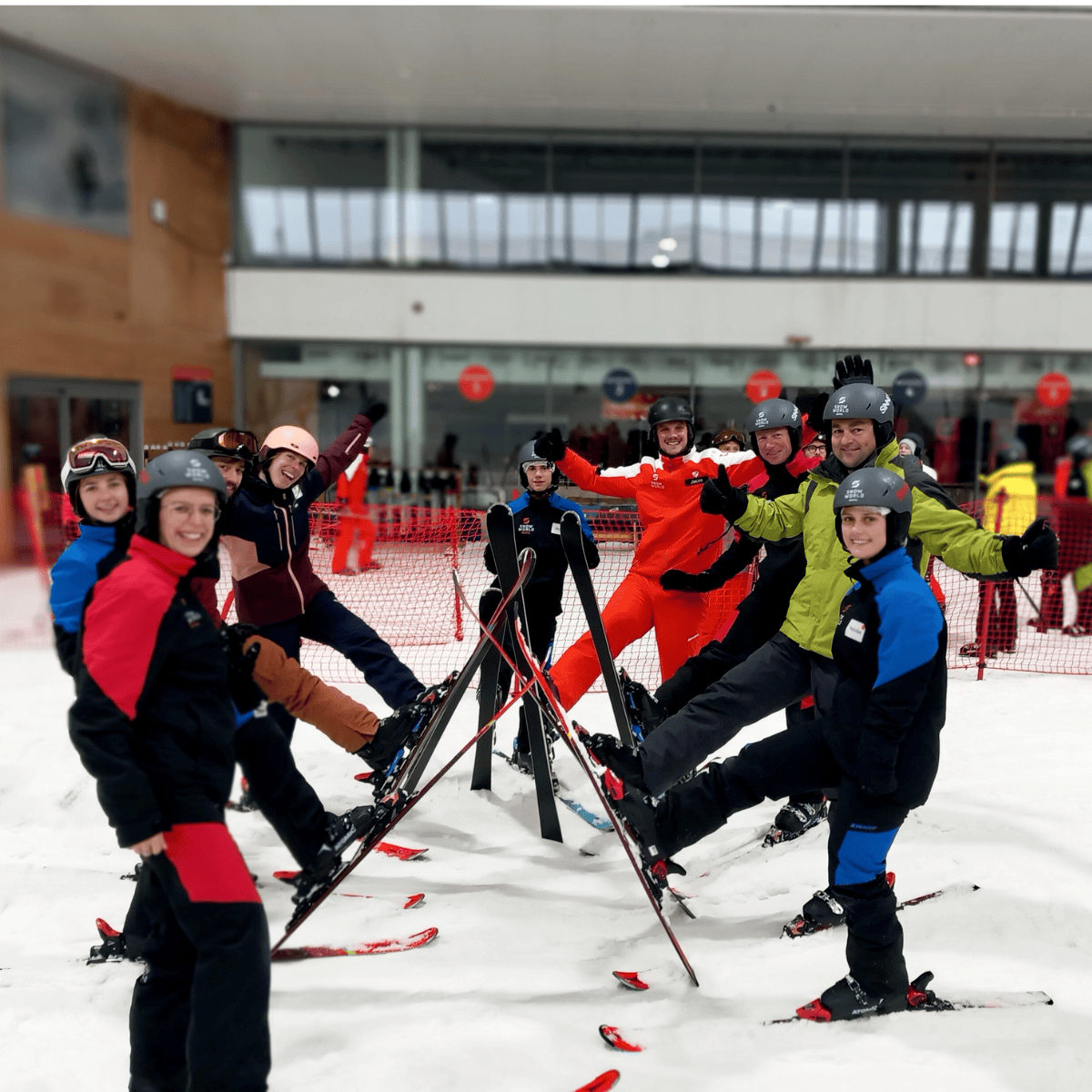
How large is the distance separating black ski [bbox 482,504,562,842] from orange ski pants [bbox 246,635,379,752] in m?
0.76

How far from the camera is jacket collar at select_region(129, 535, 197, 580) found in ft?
7.47

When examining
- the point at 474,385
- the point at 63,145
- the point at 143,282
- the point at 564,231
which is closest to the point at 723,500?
the point at 474,385

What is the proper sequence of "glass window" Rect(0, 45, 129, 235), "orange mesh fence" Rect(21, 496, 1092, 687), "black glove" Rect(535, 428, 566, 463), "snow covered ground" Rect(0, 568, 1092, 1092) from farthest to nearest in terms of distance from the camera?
"glass window" Rect(0, 45, 129, 235) → "orange mesh fence" Rect(21, 496, 1092, 687) → "black glove" Rect(535, 428, 566, 463) → "snow covered ground" Rect(0, 568, 1092, 1092)

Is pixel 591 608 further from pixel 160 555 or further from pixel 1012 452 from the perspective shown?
pixel 1012 452

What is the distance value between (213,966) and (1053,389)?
16.7 meters

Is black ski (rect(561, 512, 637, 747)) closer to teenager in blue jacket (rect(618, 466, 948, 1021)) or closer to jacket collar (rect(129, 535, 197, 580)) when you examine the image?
teenager in blue jacket (rect(618, 466, 948, 1021))

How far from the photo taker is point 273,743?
2.49 m

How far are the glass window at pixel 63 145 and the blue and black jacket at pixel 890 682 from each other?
41.6 feet

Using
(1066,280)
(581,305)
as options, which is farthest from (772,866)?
(1066,280)

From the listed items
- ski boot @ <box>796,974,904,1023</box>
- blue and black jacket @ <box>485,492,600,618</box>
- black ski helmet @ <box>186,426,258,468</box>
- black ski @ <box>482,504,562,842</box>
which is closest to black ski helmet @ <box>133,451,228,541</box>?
black ski helmet @ <box>186,426,258,468</box>

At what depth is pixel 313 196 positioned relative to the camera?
14711 millimetres

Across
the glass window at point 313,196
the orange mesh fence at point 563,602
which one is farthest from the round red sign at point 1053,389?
the glass window at point 313,196

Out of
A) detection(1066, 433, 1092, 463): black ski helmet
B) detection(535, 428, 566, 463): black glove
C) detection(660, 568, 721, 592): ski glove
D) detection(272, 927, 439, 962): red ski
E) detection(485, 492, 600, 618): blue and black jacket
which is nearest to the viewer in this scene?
detection(272, 927, 439, 962): red ski

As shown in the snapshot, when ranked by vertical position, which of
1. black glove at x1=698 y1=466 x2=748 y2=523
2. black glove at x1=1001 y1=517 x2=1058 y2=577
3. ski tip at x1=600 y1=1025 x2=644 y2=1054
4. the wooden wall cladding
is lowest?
ski tip at x1=600 y1=1025 x2=644 y2=1054
